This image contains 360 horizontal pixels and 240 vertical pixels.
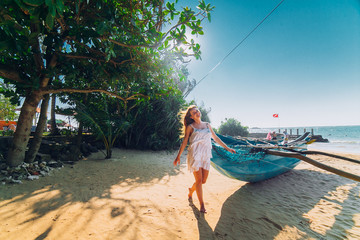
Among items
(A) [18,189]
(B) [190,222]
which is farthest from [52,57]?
(B) [190,222]

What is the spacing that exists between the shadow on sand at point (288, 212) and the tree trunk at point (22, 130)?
161 inches

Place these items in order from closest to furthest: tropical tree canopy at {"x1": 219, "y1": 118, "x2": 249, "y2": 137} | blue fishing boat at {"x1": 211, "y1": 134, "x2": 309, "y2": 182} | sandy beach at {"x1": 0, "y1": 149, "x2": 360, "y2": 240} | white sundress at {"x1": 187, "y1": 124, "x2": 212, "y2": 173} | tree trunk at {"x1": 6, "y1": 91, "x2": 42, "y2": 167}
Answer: sandy beach at {"x1": 0, "y1": 149, "x2": 360, "y2": 240} → white sundress at {"x1": 187, "y1": 124, "x2": 212, "y2": 173} → blue fishing boat at {"x1": 211, "y1": 134, "x2": 309, "y2": 182} → tree trunk at {"x1": 6, "y1": 91, "x2": 42, "y2": 167} → tropical tree canopy at {"x1": 219, "y1": 118, "x2": 249, "y2": 137}

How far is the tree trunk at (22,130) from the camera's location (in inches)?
133

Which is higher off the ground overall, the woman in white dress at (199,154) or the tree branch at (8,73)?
the tree branch at (8,73)

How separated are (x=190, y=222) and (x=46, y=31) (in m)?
4.22

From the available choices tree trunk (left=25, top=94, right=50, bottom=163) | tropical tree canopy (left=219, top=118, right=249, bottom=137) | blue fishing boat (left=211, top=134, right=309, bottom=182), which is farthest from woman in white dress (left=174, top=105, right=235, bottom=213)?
tropical tree canopy (left=219, top=118, right=249, bottom=137)

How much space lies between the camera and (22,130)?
135 inches

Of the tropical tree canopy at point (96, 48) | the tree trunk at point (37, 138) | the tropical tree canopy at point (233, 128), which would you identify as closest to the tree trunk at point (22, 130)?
the tropical tree canopy at point (96, 48)

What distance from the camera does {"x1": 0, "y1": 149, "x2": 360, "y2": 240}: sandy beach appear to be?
1836 mm

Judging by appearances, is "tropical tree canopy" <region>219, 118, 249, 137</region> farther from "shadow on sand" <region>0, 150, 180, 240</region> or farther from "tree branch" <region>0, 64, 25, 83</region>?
"tree branch" <region>0, 64, 25, 83</region>

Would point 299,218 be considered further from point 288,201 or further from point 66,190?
point 66,190

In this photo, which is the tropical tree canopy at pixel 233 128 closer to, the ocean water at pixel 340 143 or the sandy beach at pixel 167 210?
the ocean water at pixel 340 143

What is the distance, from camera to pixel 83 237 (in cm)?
164

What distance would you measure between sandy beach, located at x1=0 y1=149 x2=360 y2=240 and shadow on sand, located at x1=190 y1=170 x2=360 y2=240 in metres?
0.01
